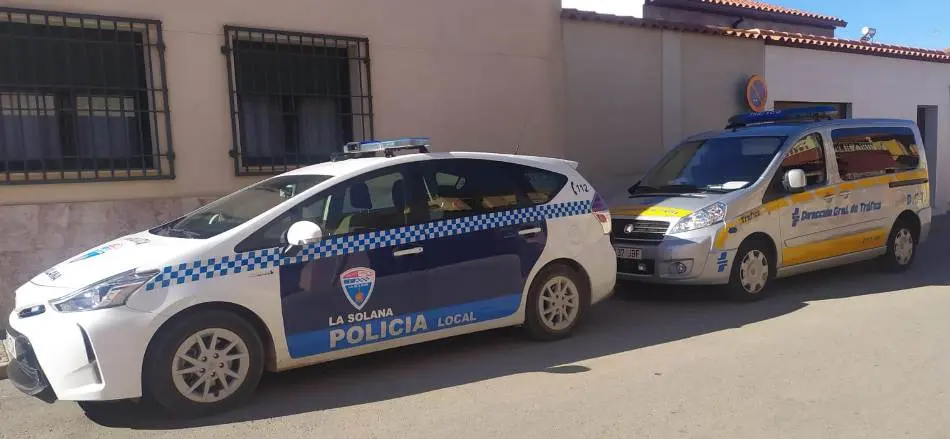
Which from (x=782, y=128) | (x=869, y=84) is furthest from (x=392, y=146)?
(x=869, y=84)

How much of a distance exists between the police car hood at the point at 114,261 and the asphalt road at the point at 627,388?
2.82 feet

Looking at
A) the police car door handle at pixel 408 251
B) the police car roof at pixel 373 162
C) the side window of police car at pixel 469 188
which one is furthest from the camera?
the side window of police car at pixel 469 188

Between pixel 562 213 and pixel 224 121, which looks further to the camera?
pixel 224 121

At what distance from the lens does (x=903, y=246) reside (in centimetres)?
902

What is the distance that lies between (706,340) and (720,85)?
7554mm

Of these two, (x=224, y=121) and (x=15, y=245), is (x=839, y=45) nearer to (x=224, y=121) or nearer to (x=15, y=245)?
(x=224, y=121)

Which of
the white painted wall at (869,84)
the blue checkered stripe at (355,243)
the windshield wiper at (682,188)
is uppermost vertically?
the white painted wall at (869,84)

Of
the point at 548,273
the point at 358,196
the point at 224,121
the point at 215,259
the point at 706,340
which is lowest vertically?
the point at 706,340

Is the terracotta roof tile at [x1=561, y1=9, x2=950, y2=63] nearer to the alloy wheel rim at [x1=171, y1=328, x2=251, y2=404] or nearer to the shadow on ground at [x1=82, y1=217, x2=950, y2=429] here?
the shadow on ground at [x1=82, y1=217, x2=950, y2=429]

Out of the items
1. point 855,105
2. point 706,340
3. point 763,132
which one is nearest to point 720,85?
point 855,105

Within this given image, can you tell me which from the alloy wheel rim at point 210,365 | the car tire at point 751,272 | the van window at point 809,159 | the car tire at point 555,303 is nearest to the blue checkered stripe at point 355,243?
the alloy wheel rim at point 210,365

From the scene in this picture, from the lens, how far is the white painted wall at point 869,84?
1320 cm

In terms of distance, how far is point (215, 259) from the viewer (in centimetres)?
443

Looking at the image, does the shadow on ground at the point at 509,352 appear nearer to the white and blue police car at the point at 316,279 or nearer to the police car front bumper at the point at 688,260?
the white and blue police car at the point at 316,279
